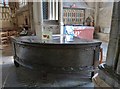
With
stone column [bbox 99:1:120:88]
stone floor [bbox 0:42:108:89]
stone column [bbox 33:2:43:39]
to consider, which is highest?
stone column [bbox 33:2:43:39]

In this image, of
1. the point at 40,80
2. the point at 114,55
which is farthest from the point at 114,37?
the point at 40,80

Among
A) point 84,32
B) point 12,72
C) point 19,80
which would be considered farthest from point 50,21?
point 19,80

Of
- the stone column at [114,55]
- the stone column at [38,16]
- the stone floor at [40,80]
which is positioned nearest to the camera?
the stone column at [114,55]

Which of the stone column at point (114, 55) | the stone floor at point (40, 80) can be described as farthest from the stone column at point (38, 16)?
the stone column at point (114, 55)

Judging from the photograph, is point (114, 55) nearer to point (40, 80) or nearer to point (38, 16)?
point (40, 80)

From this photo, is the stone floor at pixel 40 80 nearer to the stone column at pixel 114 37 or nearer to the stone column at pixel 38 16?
the stone column at pixel 114 37

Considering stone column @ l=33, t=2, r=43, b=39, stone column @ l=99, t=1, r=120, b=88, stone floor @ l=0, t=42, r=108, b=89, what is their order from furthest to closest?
stone column @ l=33, t=2, r=43, b=39 → stone floor @ l=0, t=42, r=108, b=89 → stone column @ l=99, t=1, r=120, b=88

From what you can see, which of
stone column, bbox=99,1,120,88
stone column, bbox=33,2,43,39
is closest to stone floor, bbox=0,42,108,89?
stone column, bbox=99,1,120,88

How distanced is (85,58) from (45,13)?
3813 mm

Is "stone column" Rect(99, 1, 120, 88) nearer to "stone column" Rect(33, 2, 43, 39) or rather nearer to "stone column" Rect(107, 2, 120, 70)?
"stone column" Rect(107, 2, 120, 70)

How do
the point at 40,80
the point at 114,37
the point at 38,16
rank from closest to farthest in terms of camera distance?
the point at 114,37 → the point at 40,80 → the point at 38,16

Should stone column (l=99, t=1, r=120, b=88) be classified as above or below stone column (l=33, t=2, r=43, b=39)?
below

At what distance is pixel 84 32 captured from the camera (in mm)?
7109

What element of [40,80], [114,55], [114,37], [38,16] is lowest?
[40,80]
